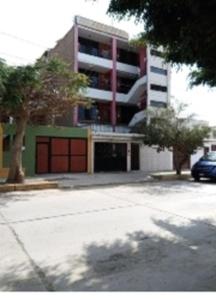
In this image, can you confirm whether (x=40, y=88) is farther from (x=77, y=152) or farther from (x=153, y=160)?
(x=153, y=160)

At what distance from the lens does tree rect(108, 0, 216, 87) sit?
525 centimetres

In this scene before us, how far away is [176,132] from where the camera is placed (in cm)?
2116

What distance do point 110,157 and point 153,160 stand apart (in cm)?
421

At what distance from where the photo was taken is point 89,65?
1195 inches

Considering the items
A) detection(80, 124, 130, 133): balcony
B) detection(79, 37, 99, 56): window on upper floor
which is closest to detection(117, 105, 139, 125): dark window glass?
detection(80, 124, 130, 133): balcony

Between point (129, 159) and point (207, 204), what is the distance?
1465 centimetres

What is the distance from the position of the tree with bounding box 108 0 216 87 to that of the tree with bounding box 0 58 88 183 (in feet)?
27.6

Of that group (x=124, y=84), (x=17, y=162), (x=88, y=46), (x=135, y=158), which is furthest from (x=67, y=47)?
(x=17, y=162)

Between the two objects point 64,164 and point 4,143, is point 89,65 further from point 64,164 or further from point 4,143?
point 4,143

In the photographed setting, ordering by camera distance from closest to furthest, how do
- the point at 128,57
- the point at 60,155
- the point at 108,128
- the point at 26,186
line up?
the point at 26,186
the point at 60,155
the point at 108,128
the point at 128,57

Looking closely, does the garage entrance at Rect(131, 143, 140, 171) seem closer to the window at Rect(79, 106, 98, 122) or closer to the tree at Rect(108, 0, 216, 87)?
the window at Rect(79, 106, 98, 122)

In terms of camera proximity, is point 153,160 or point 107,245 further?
point 153,160

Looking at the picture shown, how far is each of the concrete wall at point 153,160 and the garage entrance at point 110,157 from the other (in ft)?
5.78

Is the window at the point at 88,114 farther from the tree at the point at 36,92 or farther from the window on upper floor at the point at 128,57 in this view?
the tree at the point at 36,92
